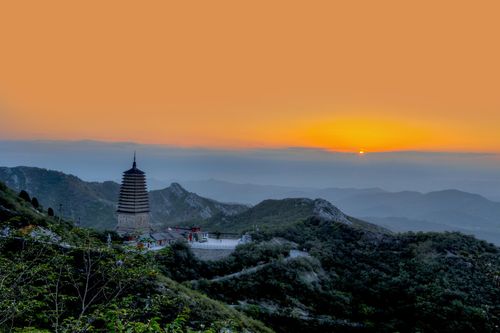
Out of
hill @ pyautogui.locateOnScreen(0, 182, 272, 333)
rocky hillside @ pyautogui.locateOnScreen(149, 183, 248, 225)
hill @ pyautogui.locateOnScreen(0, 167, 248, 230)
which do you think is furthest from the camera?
rocky hillside @ pyautogui.locateOnScreen(149, 183, 248, 225)

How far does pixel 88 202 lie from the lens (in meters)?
136

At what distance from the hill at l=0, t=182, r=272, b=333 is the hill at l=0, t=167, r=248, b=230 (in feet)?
327

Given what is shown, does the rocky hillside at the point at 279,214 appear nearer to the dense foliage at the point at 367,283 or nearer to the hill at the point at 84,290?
the dense foliage at the point at 367,283

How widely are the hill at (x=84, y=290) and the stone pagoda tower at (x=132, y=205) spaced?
26.0m

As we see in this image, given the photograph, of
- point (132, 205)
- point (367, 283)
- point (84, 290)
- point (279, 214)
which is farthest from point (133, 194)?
point (84, 290)

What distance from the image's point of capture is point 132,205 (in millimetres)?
57281

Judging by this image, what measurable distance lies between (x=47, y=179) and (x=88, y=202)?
32343mm

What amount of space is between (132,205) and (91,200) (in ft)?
297

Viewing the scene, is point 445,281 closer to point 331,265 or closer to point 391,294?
point 391,294

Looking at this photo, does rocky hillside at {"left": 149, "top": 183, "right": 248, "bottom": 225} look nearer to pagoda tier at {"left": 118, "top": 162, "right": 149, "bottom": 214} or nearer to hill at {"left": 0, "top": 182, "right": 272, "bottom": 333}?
pagoda tier at {"left": 118, "top": 162, "right": 149, "bottom": 214}

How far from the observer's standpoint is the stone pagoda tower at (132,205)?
56.9 meters

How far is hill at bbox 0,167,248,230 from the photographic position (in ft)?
424

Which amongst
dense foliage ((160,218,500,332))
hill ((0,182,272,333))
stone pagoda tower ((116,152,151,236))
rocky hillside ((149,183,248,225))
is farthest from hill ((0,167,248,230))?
hill ((0,182,272,333))

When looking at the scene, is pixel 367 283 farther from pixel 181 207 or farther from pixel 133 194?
pixel 181 207
